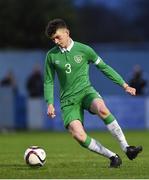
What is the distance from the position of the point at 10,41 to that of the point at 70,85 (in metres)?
24.9

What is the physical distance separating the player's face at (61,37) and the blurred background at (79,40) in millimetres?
15892

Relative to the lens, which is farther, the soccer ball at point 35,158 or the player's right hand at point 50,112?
the soccer ball at point 35,158

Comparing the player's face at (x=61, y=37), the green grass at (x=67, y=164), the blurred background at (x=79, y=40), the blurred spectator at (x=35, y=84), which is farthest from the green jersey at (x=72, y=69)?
the blurred spectator at (x=35, y=84)

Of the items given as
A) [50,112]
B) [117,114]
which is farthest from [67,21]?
[50,112]

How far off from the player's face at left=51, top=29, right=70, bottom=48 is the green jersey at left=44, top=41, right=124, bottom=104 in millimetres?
148

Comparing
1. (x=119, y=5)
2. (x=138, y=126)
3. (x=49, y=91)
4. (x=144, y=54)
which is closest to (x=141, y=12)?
(x=119, y=5)

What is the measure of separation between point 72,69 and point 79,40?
2510cm

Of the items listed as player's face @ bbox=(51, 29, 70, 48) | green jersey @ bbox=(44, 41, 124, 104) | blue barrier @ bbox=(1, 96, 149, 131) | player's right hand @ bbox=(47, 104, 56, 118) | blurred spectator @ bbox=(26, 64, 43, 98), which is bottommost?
player's right hand @ bbox=(47, 104, 56, 118)

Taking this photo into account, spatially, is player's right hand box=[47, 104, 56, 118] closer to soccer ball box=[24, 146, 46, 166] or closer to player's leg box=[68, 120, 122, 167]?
player's leg box=[68, 120, 122, 167]

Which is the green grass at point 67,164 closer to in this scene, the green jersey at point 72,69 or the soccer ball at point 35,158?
the soccer ball at point 35,158

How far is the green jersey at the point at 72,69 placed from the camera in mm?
13094

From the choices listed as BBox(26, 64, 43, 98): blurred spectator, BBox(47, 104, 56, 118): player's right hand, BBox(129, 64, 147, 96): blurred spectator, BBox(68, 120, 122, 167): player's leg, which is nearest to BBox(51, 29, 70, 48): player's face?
BBox(47, 104, 56, 118): player's right hand

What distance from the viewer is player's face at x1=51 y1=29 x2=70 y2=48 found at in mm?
12938

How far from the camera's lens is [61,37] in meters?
13.0
